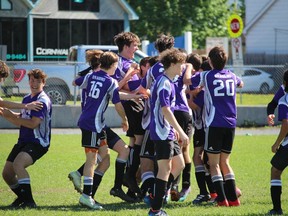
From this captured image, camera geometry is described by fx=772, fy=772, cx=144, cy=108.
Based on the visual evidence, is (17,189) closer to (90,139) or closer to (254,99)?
(90,139)

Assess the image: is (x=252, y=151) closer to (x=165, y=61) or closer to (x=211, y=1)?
(x=165, y=61)

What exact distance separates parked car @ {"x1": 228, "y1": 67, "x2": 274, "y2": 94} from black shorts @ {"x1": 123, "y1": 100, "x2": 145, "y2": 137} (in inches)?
545

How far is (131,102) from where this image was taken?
1147 cm

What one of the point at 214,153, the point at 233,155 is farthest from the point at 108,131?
the point at 233,155

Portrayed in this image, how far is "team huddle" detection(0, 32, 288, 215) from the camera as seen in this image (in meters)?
9.52

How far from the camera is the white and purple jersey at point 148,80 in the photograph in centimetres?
1084

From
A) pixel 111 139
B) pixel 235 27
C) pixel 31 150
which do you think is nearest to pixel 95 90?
pixel 111 139

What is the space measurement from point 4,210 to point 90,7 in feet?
118

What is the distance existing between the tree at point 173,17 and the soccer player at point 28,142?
40177 mm

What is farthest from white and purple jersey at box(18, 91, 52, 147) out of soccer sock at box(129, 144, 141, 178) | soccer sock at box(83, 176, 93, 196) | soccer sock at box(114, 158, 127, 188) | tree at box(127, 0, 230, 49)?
tree at box(127, 0, 230, 49)

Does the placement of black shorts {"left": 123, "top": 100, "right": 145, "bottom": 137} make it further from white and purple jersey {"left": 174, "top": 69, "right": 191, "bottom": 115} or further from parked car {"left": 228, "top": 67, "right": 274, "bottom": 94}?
parked car {"left": 228, "top": 67, "right": 274, "bottom": 94}

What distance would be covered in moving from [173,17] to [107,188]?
1550 inches

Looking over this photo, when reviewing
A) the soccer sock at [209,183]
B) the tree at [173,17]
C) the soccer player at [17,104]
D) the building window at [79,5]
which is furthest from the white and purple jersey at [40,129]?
the tree at [173,17]

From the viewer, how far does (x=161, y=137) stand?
31.0ft
